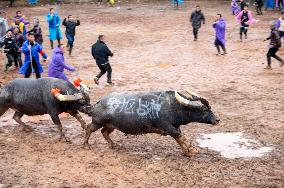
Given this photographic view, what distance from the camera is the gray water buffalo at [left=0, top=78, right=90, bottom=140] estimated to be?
1020 cm

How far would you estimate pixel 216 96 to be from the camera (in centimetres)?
1291

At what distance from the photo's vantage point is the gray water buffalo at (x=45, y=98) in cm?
1020

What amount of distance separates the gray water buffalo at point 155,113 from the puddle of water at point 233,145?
650mm

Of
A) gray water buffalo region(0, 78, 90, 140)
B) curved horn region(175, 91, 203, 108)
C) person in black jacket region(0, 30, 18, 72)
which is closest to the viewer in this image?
curved horn region(175, 91, 203, 108)

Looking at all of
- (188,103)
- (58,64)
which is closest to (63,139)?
(58,64)

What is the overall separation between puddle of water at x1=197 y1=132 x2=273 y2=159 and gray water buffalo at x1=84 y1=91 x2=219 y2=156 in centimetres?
65

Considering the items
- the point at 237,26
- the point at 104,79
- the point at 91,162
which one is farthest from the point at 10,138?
the point at 237,26

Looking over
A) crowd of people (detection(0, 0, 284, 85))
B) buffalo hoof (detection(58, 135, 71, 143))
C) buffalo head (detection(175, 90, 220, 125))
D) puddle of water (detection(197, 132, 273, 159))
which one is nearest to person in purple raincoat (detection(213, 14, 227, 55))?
crowd of people (detection(0, 0, 284, 85))

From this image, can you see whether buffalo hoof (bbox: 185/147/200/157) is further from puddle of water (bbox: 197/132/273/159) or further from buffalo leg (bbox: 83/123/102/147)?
buffalo leg (bbox: 83/123/102/147)

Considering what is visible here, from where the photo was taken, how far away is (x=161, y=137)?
10266 mm

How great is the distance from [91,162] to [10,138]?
240cm

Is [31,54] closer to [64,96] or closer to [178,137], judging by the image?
[64,96]

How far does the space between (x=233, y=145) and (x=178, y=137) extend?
1.32m

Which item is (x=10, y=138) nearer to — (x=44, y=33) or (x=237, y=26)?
(x=44, y=33)
